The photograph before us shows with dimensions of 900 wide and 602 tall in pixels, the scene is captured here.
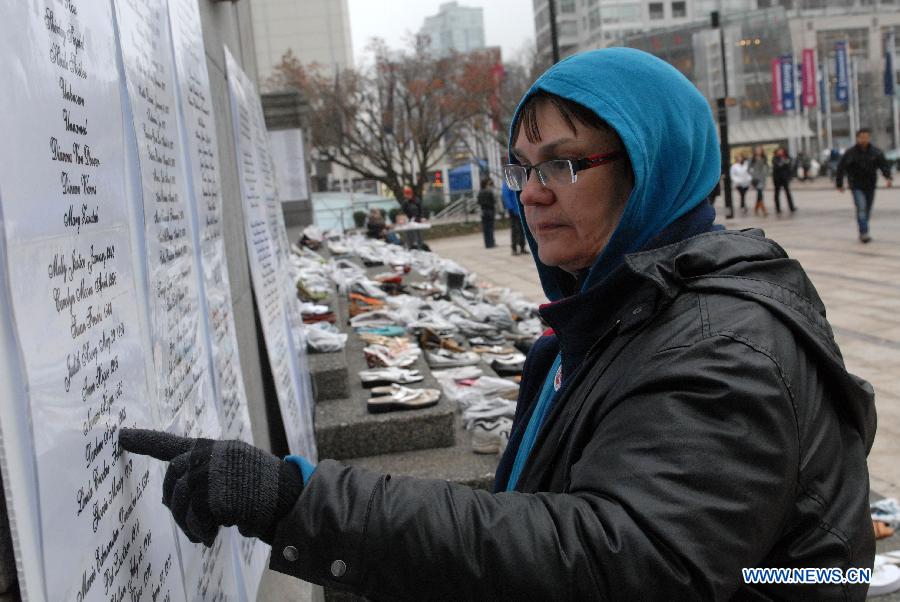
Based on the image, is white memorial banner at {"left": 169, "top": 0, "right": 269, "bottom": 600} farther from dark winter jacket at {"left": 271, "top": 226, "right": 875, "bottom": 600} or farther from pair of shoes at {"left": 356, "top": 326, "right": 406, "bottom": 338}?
pair of shoes at {"left": 356, "top": 326, "right": 406, "bottom": 338}

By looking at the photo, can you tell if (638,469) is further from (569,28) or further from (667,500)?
(569,28)

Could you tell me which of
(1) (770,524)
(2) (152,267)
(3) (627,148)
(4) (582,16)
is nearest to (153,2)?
(2) (152,267)

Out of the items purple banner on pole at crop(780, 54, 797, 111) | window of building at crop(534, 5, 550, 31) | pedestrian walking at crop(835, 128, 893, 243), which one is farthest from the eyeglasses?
window of building at crop(534, 5, 550, 31)

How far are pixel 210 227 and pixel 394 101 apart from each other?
3361 centimetres

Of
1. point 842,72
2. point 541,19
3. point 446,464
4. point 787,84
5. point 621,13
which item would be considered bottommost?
point 446,464

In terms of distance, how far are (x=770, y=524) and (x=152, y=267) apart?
1.07 m

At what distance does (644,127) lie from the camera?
1.60 meters

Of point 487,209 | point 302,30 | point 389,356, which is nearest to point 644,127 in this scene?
point 389,356

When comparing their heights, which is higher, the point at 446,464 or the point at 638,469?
the point at 638,469

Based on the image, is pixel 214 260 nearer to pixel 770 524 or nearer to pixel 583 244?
pixel 583 244

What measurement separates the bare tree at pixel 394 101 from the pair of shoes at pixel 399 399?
29.5 m

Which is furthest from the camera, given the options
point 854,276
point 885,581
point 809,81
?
point 809,81

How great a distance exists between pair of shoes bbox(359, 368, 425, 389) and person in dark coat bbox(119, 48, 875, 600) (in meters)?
3.26

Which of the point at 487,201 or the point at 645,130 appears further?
the point at 487,201
